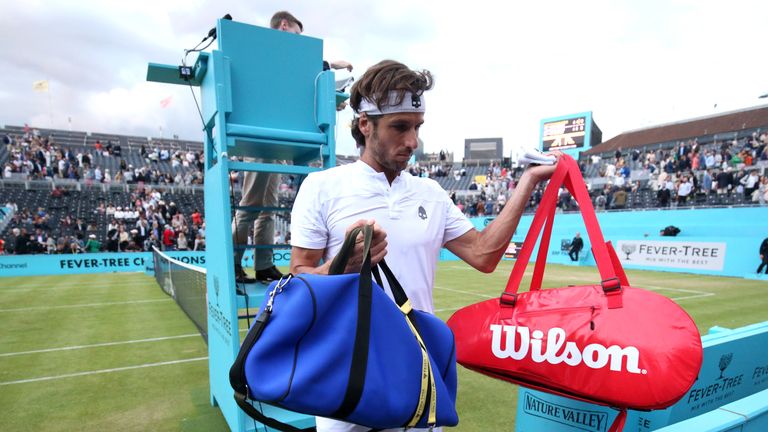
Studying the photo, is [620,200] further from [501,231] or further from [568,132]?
[501,231]

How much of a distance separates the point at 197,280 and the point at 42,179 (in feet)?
73.9

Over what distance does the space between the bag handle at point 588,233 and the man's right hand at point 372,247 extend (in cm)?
67

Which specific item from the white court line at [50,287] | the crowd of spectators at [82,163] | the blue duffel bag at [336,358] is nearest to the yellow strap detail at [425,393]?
the blue duffel bag at [336,358]

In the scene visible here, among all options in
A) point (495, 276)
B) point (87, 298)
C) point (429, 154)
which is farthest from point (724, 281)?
point (429, 154)

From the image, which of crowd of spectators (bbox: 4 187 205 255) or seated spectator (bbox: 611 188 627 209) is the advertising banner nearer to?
seated spectator (bbox: 611 188 627 209)

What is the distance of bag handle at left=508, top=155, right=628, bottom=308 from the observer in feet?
5.53

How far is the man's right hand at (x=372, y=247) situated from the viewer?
4.24 feet

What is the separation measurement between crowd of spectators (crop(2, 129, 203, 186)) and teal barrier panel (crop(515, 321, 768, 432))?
87.1 ft

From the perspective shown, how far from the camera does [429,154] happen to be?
55.6m

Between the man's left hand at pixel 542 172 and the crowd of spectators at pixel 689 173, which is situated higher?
the crowd of spectators at pixel 689 173

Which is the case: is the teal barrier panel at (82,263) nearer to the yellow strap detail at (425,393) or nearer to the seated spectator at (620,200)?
the yellow strap detail at (425,393)

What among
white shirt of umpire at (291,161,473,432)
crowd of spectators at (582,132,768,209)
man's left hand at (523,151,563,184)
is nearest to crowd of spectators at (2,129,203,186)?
crowd of spectators at (582,132,768,209)

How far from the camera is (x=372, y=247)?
1.32 m

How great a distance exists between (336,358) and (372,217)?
640mm
